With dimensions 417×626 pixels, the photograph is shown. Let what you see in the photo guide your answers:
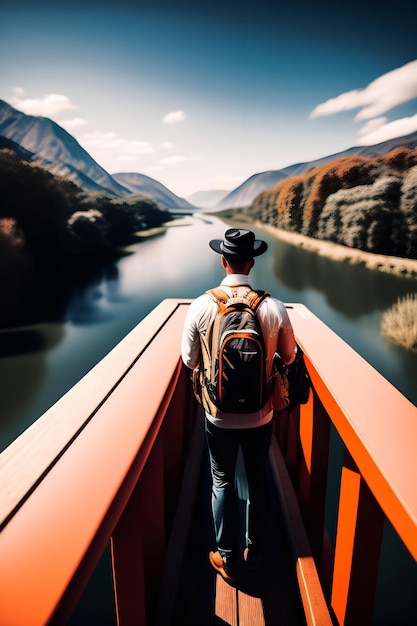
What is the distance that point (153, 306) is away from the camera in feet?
53.0

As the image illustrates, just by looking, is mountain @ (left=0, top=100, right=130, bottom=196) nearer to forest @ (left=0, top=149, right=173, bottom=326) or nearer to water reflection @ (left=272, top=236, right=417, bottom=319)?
forest @ (left=0, top=149, right=173, bottom=326)

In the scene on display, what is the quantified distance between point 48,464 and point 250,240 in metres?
0.76

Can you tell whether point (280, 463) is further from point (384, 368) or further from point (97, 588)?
point (384, 368)

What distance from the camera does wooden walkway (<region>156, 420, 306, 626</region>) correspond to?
3.68 ft

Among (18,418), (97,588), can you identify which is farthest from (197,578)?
(18,418)

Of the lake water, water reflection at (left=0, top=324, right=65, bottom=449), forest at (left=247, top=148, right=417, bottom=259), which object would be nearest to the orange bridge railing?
the lake water

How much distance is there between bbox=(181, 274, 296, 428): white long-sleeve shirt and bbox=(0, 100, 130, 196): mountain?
19.7 m

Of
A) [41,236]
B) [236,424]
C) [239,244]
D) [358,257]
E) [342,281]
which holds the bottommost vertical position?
[342,281]

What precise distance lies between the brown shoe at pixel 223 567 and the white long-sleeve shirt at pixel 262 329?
52 centimetres

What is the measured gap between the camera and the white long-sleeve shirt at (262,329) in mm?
991

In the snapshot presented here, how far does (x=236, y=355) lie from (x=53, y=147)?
25.4 metres

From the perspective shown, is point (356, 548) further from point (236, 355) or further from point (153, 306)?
point (153, 306)

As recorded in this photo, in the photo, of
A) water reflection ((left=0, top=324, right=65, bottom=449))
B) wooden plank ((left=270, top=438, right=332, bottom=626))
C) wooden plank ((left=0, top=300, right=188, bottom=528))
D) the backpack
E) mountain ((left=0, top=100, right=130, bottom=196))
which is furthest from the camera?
mountain ((left=0, top=100, right=130, bottom=196))

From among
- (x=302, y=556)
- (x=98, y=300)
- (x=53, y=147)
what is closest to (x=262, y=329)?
(x=302, y=556)
